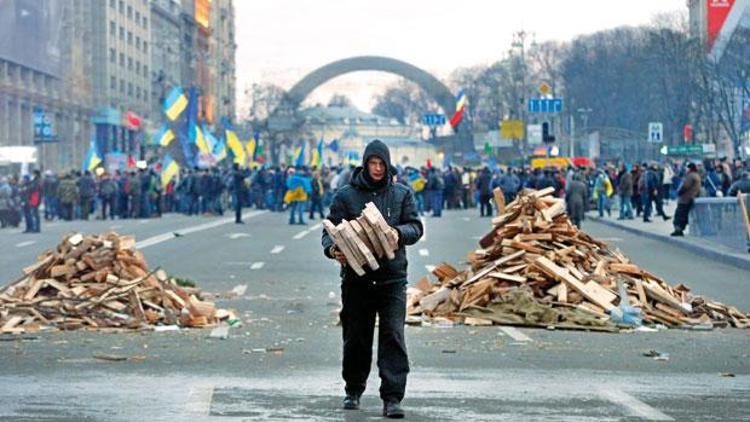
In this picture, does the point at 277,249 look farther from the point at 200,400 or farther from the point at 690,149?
the point at 690,149

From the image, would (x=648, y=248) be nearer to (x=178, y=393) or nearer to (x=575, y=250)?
(x=575, y=250)

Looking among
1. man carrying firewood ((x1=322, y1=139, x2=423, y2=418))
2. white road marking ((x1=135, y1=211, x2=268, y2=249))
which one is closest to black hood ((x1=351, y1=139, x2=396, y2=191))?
man carrying firewood ((x1=322, y1=139, x2=423, y2=418))

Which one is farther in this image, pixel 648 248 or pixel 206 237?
pixel 206 237

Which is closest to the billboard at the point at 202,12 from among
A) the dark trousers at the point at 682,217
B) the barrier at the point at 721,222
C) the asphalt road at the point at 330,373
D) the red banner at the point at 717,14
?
the red banner at the point at 717,14

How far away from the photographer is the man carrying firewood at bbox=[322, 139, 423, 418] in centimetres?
1089

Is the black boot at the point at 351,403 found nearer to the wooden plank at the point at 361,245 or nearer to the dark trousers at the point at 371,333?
the dark trousers at the point at 371,333

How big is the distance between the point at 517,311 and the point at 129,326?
3953 mm

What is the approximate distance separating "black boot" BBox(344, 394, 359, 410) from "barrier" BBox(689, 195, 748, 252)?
2228cm

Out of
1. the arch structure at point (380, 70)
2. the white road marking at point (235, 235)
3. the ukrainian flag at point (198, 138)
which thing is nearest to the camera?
the white road marking at point (235, 235)

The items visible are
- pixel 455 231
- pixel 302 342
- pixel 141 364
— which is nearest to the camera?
pixel 141 364

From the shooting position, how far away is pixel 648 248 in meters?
37.0

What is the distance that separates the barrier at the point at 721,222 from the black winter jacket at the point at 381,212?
22.3 meters

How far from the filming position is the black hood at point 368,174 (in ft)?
35.1

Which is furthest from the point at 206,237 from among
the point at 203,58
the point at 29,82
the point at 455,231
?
the point at 203,58
